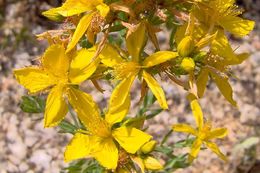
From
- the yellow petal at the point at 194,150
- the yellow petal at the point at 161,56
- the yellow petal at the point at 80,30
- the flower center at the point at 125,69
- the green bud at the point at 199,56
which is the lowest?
the yellow petal at the point at 194,150

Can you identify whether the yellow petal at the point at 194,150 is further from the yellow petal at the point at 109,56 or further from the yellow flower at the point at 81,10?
the yellow flower at the point at 81,10

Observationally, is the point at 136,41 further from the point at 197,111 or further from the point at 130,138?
the point at 197,111

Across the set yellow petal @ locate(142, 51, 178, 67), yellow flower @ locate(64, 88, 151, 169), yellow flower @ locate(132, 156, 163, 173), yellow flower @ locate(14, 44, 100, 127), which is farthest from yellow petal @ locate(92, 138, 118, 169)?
yellow petal @ locate(142, 51, 178, 67)

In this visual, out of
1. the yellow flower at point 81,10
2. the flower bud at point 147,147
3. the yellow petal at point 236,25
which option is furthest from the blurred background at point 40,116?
the yellow flower at point 81,10

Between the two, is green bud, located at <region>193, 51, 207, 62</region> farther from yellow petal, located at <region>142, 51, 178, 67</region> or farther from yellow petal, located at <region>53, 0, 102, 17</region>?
yellow petal, located at <region>53, 0, 102, 17</region>

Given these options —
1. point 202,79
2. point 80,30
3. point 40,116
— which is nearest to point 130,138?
point 202,79

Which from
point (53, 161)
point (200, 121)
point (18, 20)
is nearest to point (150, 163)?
point (200, 121)
